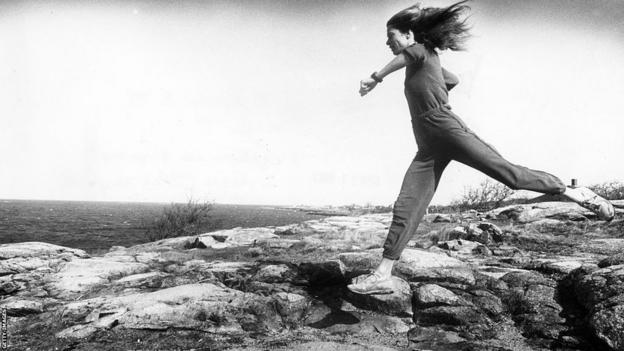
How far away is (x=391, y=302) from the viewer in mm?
2715

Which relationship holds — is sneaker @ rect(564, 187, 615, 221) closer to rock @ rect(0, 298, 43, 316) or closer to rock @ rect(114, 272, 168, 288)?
rock @ rect(114, 272, 168, 288)

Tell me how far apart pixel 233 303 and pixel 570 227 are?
279 inches

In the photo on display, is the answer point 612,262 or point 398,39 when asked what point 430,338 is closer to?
point 612,262

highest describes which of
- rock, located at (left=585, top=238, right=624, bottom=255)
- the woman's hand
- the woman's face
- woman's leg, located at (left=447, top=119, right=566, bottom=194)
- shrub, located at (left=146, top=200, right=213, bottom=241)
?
the woman's face

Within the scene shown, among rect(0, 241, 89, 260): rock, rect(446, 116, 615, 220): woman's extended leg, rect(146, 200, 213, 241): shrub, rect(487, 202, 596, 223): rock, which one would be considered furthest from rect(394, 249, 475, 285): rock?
rect(146, 200, 213, 241): shrub

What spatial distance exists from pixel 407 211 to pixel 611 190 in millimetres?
17100

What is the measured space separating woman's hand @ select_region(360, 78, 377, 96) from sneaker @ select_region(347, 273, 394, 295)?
1.35 m

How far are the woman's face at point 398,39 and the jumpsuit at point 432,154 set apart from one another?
0.18 meters

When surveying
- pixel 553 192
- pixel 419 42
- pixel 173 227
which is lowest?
pixel 173 227

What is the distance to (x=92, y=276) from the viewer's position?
12.3 ft

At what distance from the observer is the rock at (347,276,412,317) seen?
2.69 m

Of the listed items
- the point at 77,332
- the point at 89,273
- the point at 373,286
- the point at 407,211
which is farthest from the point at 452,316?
the point at 89,273

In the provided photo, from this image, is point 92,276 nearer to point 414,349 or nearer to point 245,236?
point 414,349

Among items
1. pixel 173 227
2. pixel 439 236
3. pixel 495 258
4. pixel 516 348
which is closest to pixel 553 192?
pixel 516 348
